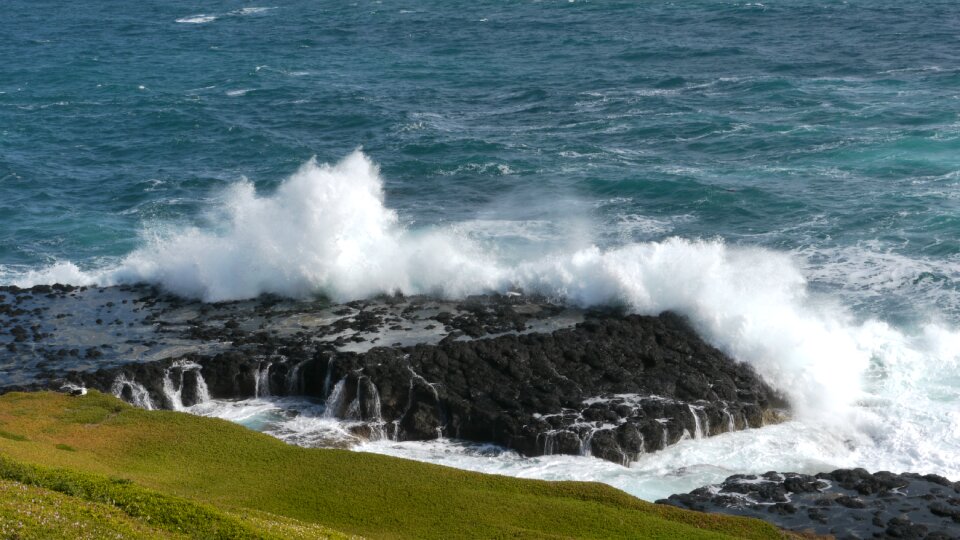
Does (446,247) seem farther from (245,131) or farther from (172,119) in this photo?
(172,119)

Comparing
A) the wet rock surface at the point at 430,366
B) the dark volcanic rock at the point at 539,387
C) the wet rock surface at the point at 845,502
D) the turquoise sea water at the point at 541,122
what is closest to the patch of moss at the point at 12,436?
the wet rock surface at the point at 430,366

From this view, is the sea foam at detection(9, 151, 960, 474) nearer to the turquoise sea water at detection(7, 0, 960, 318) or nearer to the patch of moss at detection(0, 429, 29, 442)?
the turquoise sea water at detection(7, 0, 960, 318)

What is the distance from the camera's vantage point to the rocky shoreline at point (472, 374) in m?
39.9

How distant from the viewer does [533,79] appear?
10081 centimetres

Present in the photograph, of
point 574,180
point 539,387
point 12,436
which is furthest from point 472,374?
point 574,180

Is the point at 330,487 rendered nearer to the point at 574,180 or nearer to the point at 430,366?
the point at 430,366

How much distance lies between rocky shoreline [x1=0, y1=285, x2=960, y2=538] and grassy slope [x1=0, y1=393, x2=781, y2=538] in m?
4.02

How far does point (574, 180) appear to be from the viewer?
249ft

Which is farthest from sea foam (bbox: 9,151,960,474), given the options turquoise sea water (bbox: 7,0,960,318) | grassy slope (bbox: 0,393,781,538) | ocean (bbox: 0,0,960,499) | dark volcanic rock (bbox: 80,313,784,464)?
grassy slope (bbox: 0,393,781,538)

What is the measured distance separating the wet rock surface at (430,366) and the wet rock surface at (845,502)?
5.12 meters

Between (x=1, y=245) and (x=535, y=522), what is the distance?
161 feet

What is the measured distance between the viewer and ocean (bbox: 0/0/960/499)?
50.9 meters

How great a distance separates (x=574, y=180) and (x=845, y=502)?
1589 inches

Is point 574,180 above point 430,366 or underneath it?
above
